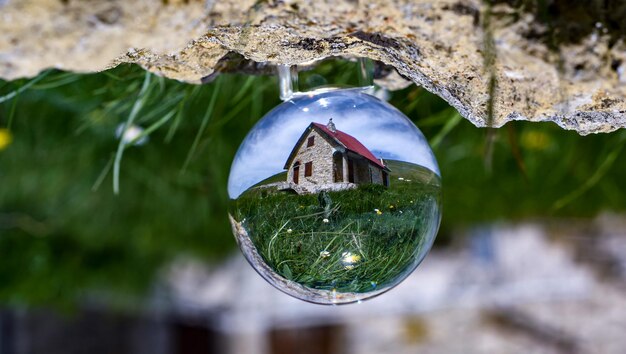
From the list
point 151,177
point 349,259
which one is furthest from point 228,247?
point 349,259

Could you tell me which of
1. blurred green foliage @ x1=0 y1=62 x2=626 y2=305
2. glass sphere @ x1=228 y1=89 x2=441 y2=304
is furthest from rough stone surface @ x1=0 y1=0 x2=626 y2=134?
blurred green foliage @ x1=0 y1=62 x2=626 y2=305

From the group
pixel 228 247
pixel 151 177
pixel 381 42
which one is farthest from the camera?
pixel 228 247

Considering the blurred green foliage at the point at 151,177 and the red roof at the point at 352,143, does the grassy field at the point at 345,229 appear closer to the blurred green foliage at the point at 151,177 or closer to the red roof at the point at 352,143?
the red roof at the point at 352,143

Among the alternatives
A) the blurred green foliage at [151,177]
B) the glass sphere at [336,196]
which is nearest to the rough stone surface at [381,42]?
the glass sphere at [336,196]

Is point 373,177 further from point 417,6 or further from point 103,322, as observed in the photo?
point 103,322

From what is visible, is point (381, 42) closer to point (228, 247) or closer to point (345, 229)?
point (345, 229)

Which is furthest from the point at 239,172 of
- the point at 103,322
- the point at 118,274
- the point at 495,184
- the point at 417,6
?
Result: the point at 103,322
